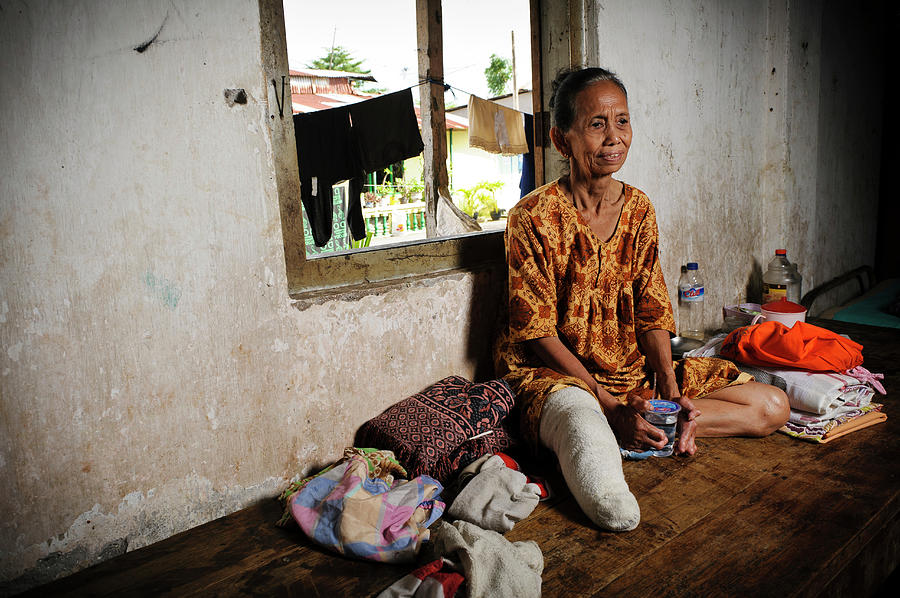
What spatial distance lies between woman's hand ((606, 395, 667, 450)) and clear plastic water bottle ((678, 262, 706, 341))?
145 cm

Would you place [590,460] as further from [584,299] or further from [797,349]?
[797,349]

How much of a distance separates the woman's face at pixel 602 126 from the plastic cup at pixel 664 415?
0.93m

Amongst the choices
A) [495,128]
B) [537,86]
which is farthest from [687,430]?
[495,128]

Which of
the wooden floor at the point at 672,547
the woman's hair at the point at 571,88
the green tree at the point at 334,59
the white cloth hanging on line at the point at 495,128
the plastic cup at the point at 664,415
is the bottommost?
the wooden floor at the point at 672,547

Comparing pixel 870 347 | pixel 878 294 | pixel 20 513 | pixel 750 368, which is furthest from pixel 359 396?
pixel 878 294

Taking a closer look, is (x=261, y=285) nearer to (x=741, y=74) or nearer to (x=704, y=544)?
(x=704, y=544)

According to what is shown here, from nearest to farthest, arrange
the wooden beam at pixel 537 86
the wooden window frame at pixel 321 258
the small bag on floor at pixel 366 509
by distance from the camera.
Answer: the small bag on floor at pixel 366 509 → the wooden window frame at pixel 321 258 → the wooden beam at pixel 537 86

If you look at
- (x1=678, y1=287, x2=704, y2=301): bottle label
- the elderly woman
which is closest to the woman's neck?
the elderly woman

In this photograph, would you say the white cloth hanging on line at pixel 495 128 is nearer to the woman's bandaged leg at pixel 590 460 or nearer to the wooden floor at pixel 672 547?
the woman's bandaged leg at pixel 590 460

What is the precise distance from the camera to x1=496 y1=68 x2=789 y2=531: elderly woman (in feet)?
7.45

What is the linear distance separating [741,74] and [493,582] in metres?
3.59

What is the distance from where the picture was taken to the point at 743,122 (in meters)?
3.85

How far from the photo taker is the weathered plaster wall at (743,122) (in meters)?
3.04

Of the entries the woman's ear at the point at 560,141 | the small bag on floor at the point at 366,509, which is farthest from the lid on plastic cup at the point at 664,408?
the woman's ear at the point at 560,141
